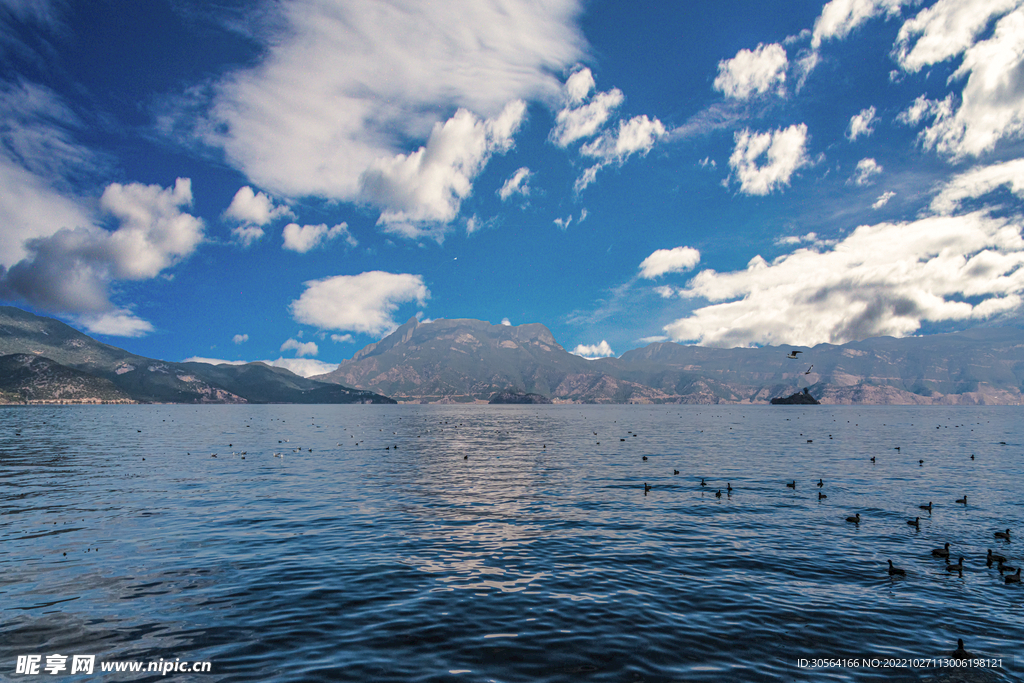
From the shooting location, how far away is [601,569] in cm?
2428

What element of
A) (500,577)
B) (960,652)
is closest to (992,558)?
(960,652)

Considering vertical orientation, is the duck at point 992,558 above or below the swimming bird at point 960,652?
above

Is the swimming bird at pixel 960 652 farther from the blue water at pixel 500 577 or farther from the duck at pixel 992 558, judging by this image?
the duck at pixel 992 558

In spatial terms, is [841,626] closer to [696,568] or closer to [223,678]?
[696,568]

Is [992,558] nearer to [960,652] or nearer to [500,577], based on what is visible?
[960,652]

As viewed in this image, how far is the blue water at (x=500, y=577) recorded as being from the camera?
15836 mm

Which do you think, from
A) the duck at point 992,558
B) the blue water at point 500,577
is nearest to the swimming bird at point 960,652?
the blue water at point 500,577

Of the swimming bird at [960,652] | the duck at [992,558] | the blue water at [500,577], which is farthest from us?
the duck at [992,558]

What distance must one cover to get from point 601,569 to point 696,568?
196 inches

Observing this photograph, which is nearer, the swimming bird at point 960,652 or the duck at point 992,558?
the swimming bird at point 960,652

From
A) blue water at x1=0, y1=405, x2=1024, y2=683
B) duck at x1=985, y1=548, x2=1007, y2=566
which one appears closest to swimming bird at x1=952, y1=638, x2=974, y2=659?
blue water at x1=0, y1=405, x2=1024, y2=683

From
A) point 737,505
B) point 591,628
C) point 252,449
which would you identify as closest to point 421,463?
point 252,449

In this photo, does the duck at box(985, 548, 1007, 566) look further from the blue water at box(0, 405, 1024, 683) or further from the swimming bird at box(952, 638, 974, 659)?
the swimming bird at box(952, 638, 974, 659)

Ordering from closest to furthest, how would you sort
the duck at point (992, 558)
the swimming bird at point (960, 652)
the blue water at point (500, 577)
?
the blue water at point (500, 577), the swimming bird at point (960, 652), the duck at point (992, 558)
